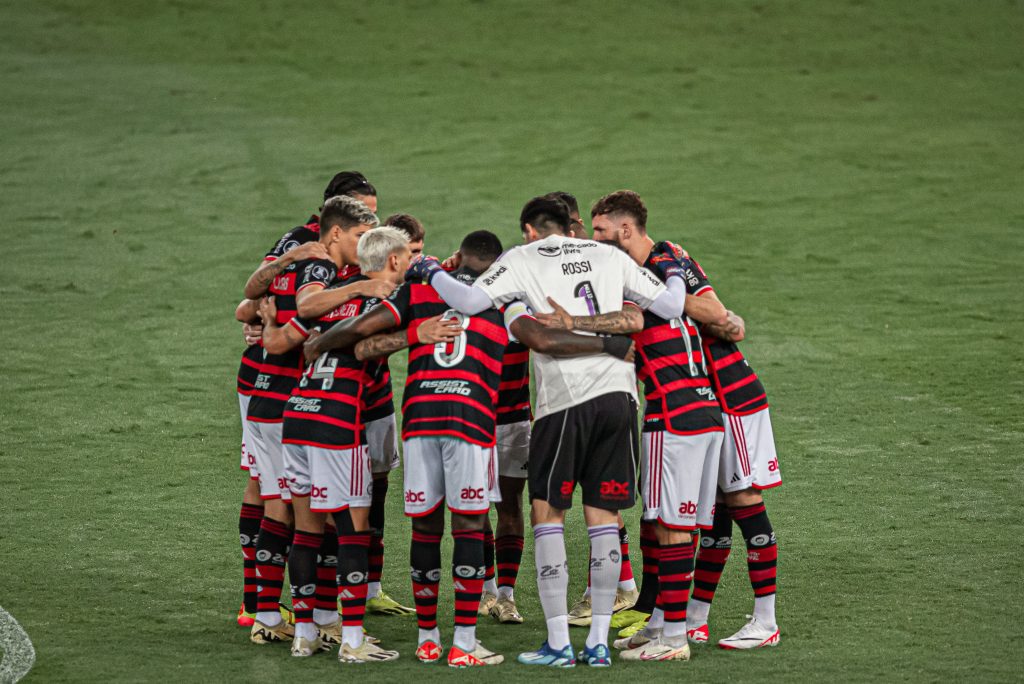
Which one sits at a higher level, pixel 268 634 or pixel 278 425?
pixel 278 425

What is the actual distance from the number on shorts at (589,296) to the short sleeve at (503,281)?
277mm

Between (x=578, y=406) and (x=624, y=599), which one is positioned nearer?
(x=578, y=406)

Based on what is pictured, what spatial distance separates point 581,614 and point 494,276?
207cm

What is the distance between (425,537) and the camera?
630 centimetres

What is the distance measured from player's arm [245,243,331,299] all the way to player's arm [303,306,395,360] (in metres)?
0.55

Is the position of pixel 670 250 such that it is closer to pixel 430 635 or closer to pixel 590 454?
pixel 590 454

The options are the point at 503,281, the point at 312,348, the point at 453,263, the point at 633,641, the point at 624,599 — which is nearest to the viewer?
the point at 503,281

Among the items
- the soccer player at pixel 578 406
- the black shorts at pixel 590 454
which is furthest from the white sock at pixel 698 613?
the black shorts at pixel 590 454

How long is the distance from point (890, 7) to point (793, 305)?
13.4m

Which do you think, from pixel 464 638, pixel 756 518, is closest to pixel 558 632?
pixel 464 638

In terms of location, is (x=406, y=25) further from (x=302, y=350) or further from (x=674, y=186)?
(x=302, y=350)

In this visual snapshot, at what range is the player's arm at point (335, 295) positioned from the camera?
6.52m

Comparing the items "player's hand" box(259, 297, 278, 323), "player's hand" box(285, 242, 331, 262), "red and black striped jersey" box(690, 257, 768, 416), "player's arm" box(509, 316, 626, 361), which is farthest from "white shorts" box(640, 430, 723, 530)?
"player's hand" box(259, 297, 278, 323)

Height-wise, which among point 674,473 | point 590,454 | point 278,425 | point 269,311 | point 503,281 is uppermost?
point 503,281
